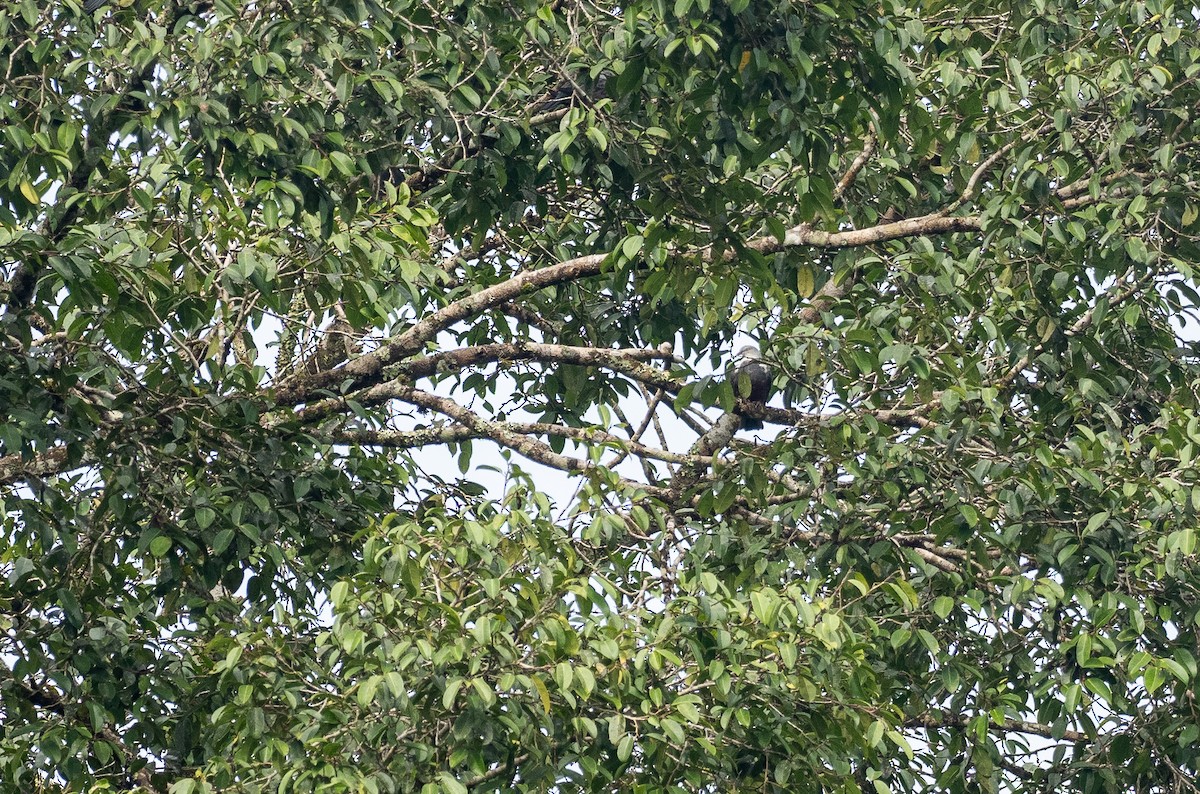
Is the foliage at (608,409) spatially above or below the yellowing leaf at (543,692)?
above

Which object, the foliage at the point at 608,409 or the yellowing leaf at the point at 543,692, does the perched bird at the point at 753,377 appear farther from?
the yellowing leaf at the point at 543,692

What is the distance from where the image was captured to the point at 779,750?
16.4ft

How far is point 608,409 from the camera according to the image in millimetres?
5828

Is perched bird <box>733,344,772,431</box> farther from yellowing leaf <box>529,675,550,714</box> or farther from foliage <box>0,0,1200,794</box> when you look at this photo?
yellowing leaf <box>529,675,550,714</box>

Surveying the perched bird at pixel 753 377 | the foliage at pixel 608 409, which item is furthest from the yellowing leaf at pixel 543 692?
the perched bird at pixel 753 377

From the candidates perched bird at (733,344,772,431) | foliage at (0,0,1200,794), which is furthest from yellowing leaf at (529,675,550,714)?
perched bird at (733,344,772,431)

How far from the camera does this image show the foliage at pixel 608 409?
4.82 metres

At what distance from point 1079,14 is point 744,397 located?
2275mm

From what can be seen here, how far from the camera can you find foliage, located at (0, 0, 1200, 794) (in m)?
4.82

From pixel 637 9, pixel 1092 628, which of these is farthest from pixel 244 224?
pixel 1092 628

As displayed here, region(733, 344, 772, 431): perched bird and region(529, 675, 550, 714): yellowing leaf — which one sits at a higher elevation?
region(733, 344, 772, 431): perched bird

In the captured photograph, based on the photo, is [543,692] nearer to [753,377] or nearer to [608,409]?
[608,409]

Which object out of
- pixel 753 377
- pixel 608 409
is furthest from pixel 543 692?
pixel 753 377

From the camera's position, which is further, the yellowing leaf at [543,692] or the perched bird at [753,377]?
the perched bird at [753,377]
